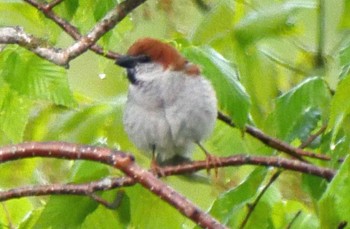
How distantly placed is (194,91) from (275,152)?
0.43 meters

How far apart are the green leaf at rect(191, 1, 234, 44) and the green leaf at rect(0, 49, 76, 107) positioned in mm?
418

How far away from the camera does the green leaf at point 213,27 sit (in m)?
2.32

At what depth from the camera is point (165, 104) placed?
2.54 meters

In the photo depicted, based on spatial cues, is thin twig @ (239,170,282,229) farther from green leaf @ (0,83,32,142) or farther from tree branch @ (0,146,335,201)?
green leaf @ (0,83,32,142)

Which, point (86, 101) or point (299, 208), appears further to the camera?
point (86, 101)

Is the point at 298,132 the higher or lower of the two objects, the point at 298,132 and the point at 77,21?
the lower

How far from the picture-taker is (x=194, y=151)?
2.78m

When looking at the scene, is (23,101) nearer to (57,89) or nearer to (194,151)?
(57,89)

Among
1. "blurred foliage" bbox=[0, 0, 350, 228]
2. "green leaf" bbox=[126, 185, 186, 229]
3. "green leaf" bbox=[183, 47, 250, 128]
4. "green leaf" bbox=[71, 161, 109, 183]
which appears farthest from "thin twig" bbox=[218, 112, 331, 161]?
"green leaf" bbox=[71, 161, 109, 183]

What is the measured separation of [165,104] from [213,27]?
0.28 m

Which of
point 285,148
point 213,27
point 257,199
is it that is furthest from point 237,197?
point 213,27

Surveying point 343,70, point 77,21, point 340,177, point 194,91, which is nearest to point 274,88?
point 194,91

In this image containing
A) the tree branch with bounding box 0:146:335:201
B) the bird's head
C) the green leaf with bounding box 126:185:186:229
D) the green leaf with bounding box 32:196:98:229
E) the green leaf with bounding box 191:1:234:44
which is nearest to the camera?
the tree branch with bounding box 0:146:335:201

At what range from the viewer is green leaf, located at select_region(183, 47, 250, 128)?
77.9 inches
